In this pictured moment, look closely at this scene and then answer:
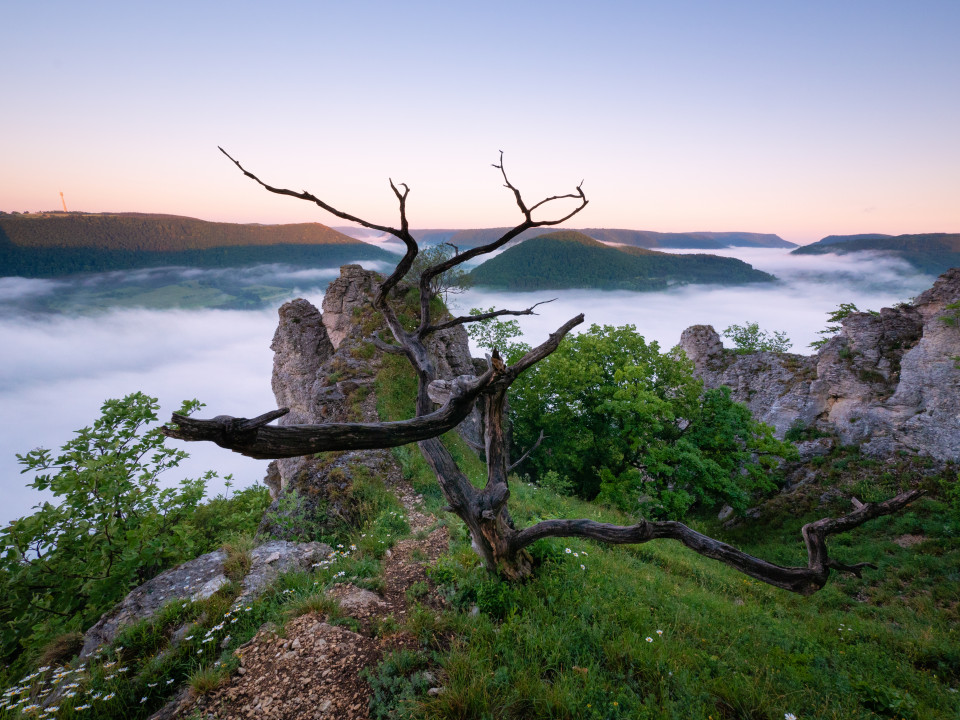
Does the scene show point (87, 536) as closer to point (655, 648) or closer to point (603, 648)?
point (603, 648)

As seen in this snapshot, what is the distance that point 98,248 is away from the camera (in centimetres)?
8256

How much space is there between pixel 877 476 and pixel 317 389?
924 inches

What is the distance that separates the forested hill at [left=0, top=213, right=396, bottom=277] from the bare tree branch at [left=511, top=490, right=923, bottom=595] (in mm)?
72472

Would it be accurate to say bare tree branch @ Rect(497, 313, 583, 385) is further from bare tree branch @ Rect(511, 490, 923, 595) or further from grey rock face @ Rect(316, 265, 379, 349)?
grey rock face @ Rect(316, 265, 379, 349)

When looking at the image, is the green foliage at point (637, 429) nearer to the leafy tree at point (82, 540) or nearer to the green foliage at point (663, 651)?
the green foliage at point (663, 651)

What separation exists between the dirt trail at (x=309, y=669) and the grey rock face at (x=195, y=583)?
139cm

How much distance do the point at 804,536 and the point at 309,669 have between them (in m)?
6.15

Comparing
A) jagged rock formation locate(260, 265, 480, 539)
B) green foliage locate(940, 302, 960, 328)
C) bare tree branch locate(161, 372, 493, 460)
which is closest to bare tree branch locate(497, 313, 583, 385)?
bare tree branch locate(161, 372, 493, 460)

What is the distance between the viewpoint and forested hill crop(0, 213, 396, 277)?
250 feet

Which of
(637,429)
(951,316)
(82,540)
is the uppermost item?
(951,316)

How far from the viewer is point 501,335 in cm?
2677

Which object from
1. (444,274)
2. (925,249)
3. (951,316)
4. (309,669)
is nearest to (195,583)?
(309,669)

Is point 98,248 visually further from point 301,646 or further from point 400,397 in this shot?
point 301,646

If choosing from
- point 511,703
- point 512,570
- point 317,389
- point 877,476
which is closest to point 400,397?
point 317,389
